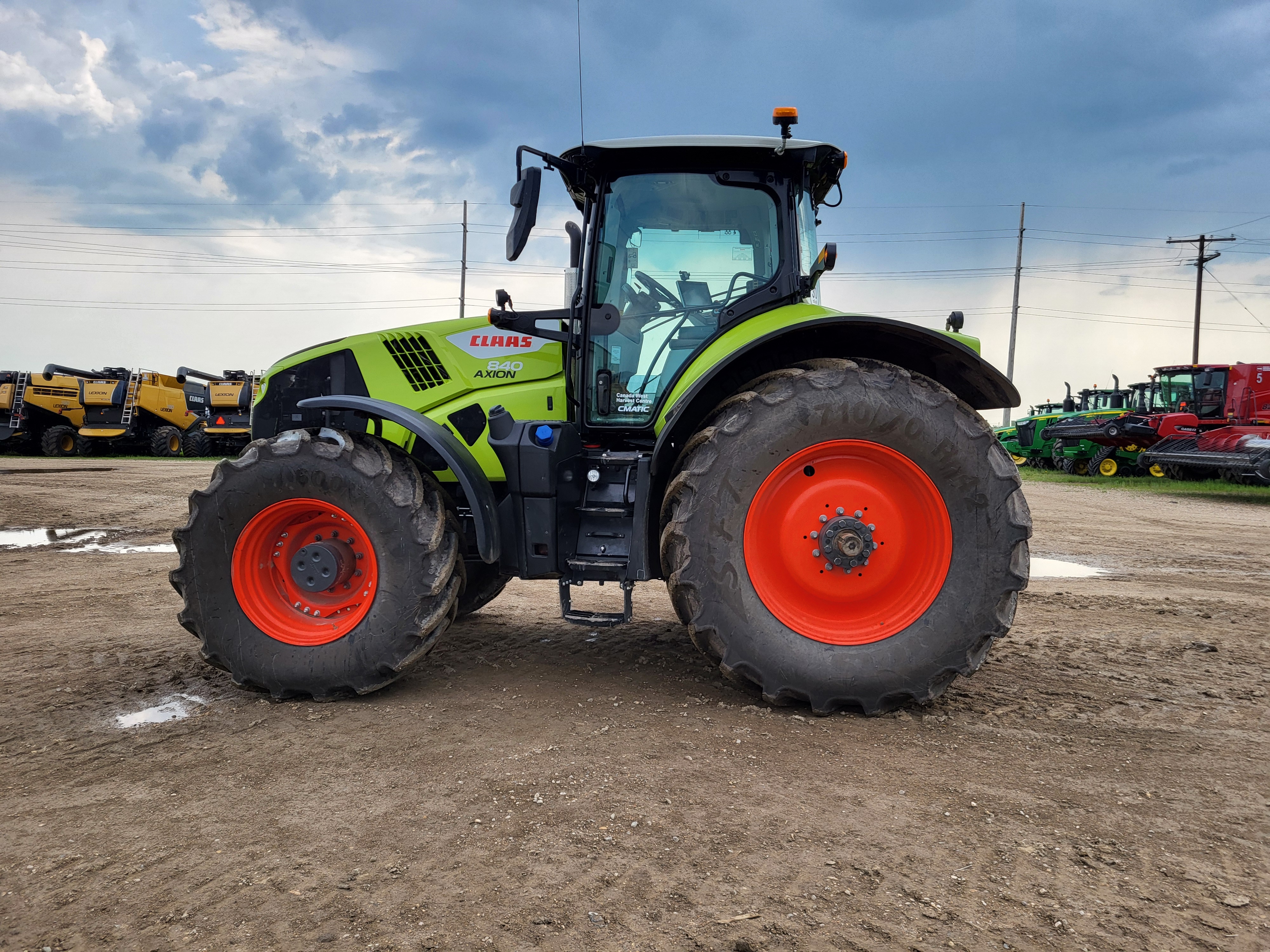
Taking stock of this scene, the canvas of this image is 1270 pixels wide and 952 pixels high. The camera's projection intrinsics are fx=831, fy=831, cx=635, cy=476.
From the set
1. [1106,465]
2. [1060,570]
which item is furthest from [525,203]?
[1106,465]

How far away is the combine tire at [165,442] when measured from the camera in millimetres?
25078

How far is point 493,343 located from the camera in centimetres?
423

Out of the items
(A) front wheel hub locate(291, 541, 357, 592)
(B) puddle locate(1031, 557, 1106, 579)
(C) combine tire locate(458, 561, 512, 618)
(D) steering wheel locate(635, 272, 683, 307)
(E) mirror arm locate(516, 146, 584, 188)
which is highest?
(E) mirror arm locate(516, 146, 584, 188)

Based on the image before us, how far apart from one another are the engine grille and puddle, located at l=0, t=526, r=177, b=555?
523cm

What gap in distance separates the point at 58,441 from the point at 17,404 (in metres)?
1.38

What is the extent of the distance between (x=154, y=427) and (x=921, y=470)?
27.5m

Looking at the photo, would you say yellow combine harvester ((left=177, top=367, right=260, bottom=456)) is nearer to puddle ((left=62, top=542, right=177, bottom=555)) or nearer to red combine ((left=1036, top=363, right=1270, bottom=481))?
puddle ((left=62, top=542, right=177, bottom=555))

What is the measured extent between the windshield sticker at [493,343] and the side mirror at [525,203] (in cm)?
62

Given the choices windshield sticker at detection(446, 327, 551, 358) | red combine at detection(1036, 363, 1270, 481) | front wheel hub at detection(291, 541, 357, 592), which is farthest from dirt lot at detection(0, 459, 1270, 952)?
red combine at detection(1036, 363, 1270, 481)

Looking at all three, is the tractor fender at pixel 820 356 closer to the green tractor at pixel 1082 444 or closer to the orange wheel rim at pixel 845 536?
the orange wheel rim at pixel 845 536

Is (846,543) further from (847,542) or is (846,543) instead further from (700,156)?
(700,156)

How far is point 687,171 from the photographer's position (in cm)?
393

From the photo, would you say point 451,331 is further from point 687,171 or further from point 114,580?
point 114,580

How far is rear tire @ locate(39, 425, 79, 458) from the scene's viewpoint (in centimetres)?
2361
